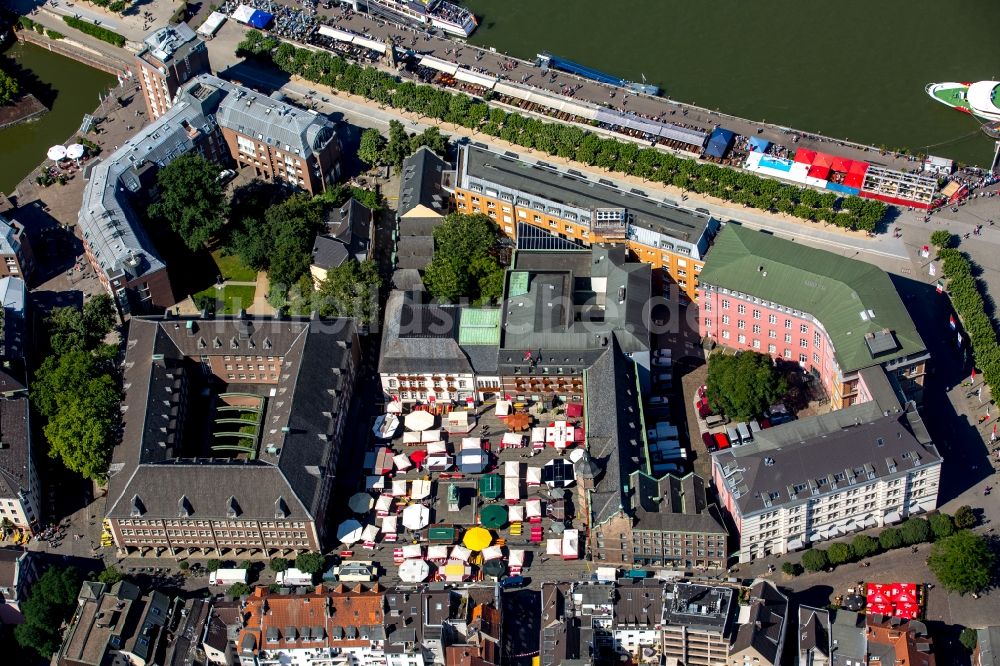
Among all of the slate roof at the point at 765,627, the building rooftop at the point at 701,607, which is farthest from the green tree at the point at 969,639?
the building rooftop at the point at 701,607

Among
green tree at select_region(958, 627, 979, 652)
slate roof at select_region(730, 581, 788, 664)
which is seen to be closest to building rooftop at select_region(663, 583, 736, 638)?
slate roof at select_region(730, 581, 788, 664)

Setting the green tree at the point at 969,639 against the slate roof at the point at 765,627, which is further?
the green tree at the point at 969,639

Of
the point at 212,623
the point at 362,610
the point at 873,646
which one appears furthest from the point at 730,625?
the point at 212,623

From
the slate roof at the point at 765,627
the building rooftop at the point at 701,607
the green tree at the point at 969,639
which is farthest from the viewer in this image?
the green tree at the point at 969,639

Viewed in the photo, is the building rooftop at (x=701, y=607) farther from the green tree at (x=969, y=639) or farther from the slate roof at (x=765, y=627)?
the green tree at (x=969, y=639)

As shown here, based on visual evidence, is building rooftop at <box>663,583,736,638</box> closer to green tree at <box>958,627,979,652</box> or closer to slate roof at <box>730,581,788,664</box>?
slate roof at <box>730,581,788,664</box>
